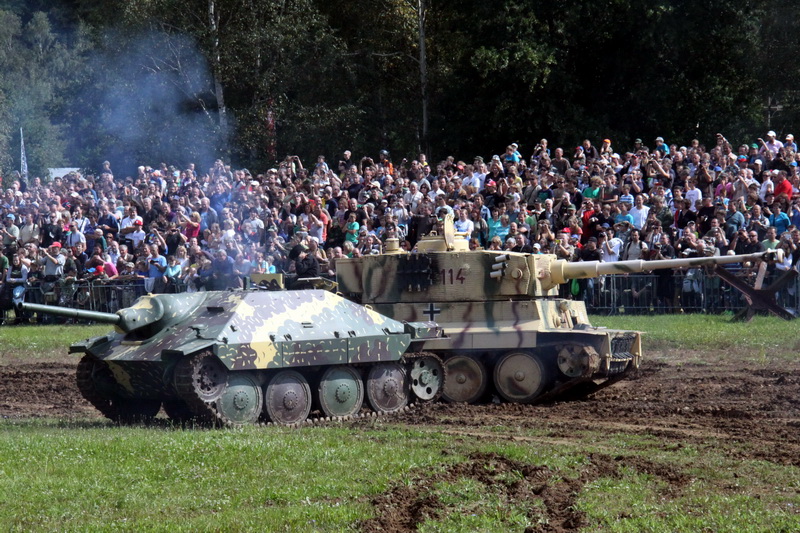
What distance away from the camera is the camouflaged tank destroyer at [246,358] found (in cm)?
1598

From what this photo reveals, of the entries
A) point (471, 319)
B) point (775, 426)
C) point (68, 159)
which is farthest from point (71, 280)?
point (68, 159)

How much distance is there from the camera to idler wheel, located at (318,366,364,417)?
17188mm

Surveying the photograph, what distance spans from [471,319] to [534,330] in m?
1.10

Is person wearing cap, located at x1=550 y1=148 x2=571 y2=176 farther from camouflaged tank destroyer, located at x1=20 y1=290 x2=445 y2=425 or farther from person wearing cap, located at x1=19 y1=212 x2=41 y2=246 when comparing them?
person wearing cap, located at x1=19 y1=212 x2=41 y2=246

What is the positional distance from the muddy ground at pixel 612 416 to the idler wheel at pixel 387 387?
0.94ft

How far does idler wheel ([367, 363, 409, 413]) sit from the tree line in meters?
20.1

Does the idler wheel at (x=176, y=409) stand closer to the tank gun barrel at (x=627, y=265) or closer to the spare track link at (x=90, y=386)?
the spare track link at (x=90, y=386)

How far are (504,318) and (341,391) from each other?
3.32 m

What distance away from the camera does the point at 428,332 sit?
60.6 ft

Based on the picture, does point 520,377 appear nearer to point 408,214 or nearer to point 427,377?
point 427,377

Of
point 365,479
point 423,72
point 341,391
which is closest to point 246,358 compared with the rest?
point 341,391

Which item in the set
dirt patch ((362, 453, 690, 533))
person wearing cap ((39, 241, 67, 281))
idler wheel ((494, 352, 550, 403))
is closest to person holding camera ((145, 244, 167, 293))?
person wearing cap ((39, 241, 67, 281))

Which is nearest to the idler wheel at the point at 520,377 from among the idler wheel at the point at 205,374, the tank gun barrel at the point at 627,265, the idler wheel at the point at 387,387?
the tank gun barrel at the point at 627,265

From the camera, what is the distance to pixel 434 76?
43.7 meters
